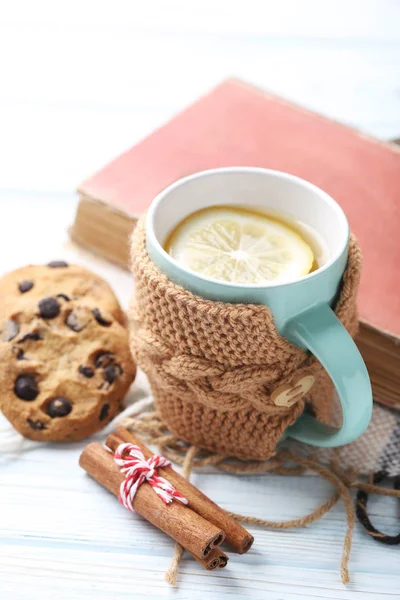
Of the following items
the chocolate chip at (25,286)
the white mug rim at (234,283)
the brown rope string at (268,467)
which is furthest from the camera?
the chocolate chip at (25,286)

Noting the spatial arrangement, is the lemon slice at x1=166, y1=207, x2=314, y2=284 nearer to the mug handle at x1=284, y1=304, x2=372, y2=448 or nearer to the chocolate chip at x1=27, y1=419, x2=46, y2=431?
the mug handle at x1=284, y1=304, x2=372, y2=448

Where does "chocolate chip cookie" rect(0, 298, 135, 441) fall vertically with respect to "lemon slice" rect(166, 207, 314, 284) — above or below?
below

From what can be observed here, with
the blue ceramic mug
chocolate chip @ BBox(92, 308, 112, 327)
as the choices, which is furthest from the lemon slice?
chocolate chip @ BBox(92, 308, 112, 327)

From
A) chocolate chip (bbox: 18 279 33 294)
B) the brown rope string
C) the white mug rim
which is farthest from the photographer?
chocolate chip (bbox: 18 279 33 294)

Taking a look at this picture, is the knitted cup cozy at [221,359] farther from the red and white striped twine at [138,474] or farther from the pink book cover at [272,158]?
the pink book cover at [272,158]

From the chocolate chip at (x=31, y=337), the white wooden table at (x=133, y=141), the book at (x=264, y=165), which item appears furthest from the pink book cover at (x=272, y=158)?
the chocolate chip at (x=31, y=337)

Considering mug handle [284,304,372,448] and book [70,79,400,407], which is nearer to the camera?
mug handle [284,304,372,448]
